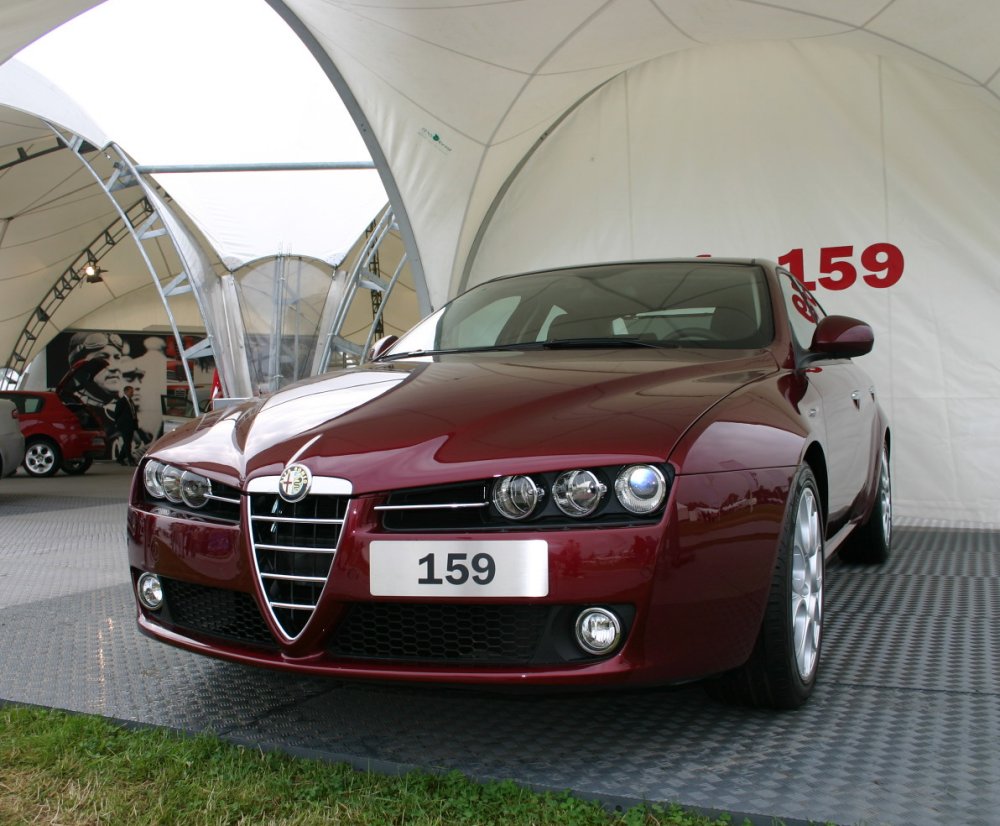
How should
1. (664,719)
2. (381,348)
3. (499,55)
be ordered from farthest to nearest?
(499,55) < (381,348) < (664,719)

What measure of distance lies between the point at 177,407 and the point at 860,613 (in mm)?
19595

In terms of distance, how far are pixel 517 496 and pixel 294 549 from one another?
0.53 m

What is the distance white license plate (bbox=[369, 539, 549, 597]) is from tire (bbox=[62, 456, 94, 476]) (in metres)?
15.4

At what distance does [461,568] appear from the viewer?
203cm

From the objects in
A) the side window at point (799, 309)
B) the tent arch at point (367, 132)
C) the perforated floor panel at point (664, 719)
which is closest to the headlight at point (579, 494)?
the perforated floor panel at point (664, 719)

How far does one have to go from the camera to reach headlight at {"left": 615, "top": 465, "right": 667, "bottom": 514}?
79.4 inches

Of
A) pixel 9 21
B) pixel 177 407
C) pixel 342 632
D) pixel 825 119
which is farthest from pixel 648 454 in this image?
pixel 177 407

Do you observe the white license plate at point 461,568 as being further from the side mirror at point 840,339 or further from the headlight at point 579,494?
the side mirror at point 840,339

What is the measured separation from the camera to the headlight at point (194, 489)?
7.88 ft

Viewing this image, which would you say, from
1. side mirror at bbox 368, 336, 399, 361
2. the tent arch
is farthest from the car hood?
the tent arch

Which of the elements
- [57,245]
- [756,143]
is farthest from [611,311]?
[57,245]

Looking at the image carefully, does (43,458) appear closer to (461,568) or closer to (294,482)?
(294,482)

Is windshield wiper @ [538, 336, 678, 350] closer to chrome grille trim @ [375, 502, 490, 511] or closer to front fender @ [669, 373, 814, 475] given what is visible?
front fender @ [669, 373, 814, 475]

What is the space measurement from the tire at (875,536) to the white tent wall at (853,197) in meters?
2.36
